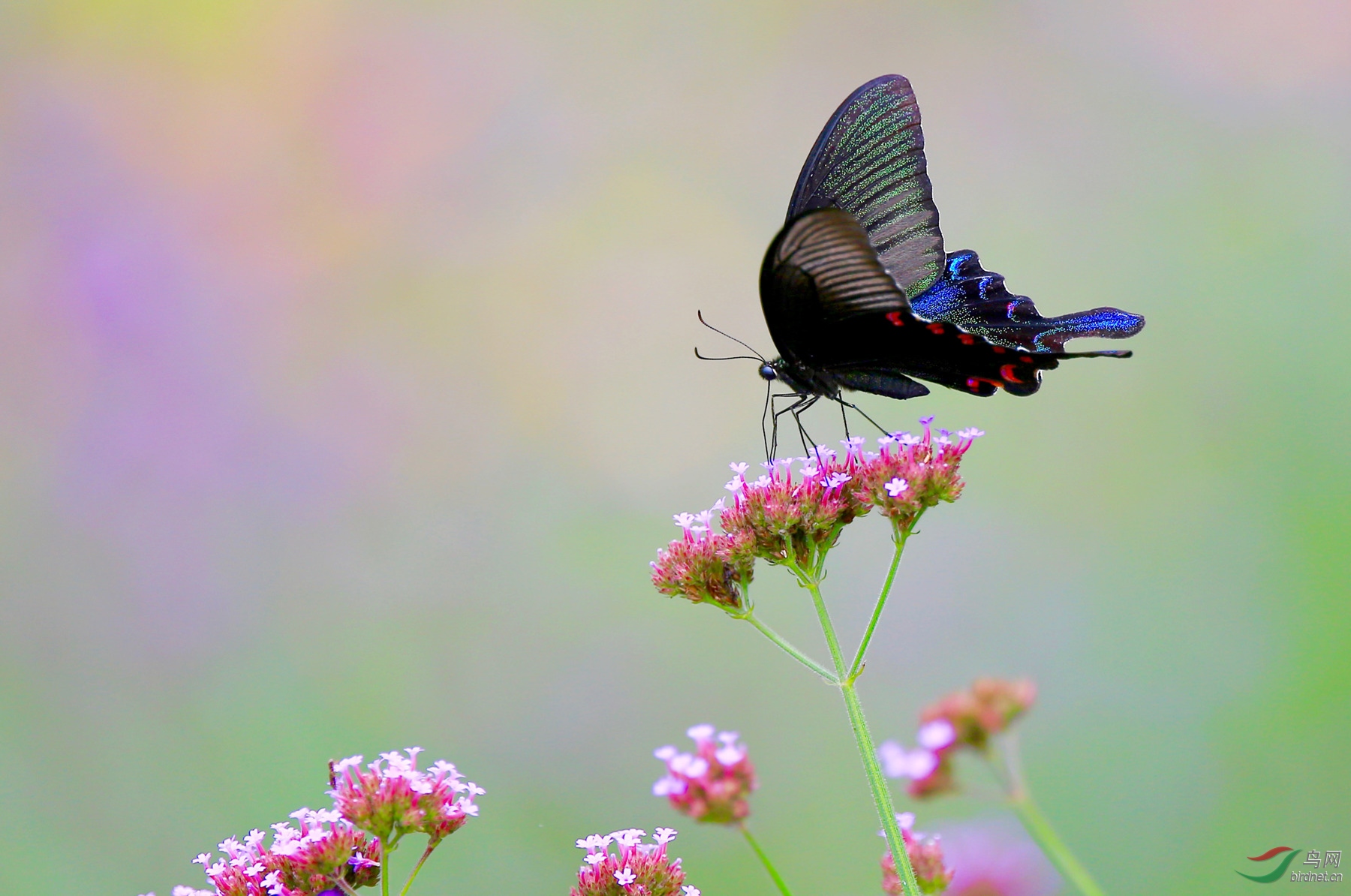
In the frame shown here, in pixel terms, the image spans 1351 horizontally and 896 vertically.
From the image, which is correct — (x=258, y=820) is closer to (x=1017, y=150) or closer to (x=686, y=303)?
(x=686, y=303)

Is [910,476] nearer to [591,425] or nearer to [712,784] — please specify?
[712,784]

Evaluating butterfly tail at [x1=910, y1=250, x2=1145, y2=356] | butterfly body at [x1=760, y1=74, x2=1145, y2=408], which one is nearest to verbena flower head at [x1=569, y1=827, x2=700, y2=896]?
butterfly body at [x1=760, y1=74, x2=1145, y2=408]

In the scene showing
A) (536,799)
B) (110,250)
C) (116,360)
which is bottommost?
(536,799)

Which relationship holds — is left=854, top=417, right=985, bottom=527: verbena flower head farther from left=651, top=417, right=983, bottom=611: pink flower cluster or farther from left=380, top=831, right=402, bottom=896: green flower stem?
left=380, top=831, right=402, bottom=896: green flower stem

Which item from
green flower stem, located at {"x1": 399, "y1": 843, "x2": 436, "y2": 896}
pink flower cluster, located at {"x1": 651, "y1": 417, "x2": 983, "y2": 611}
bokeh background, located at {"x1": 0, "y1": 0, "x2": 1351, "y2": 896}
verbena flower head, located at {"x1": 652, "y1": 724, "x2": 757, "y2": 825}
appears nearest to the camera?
green flower stem, located at {"x1": 399, "y1": 843, "x2": 436, "y2": 896}

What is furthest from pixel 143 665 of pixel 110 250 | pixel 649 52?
pixel 649 52

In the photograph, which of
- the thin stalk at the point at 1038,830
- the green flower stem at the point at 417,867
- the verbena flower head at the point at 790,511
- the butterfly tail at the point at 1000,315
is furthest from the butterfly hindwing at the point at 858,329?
the green flower stem at the point at 417,867

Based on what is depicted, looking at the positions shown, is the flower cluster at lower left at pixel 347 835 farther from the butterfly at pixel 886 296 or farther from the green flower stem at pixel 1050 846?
the butterfly at pixel 886 296
